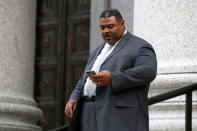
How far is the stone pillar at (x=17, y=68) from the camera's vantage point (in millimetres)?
8680

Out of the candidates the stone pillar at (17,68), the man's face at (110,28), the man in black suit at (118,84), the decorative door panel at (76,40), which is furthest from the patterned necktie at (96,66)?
the decorative door panel at (76,40)

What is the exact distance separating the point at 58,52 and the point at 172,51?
3.45 metres

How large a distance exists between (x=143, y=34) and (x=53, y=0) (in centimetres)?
339

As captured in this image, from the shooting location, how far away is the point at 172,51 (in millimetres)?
6824

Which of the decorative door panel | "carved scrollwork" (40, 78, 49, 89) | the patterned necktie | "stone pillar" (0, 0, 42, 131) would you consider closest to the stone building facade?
"stone pillar" (0, 0, 42, 131)

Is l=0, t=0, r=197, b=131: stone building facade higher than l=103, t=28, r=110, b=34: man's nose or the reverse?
the reverse

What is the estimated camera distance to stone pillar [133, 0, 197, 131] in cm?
666

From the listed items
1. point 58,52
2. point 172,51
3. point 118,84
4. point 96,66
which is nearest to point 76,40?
point 58,52

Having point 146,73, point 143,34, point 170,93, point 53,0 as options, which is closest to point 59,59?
point 53,0

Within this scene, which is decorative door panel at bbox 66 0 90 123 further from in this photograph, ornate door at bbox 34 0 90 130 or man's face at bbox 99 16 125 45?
man's face at bbox 99 16 125 45

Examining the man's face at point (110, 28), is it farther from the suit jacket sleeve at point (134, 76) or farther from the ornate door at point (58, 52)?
the ornate door at point (58, 52)

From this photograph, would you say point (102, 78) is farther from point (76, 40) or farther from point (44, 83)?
point (44, 83)

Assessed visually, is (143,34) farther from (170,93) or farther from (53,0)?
(53,0)

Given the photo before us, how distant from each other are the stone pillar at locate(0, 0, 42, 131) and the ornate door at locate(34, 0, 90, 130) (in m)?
0.62
